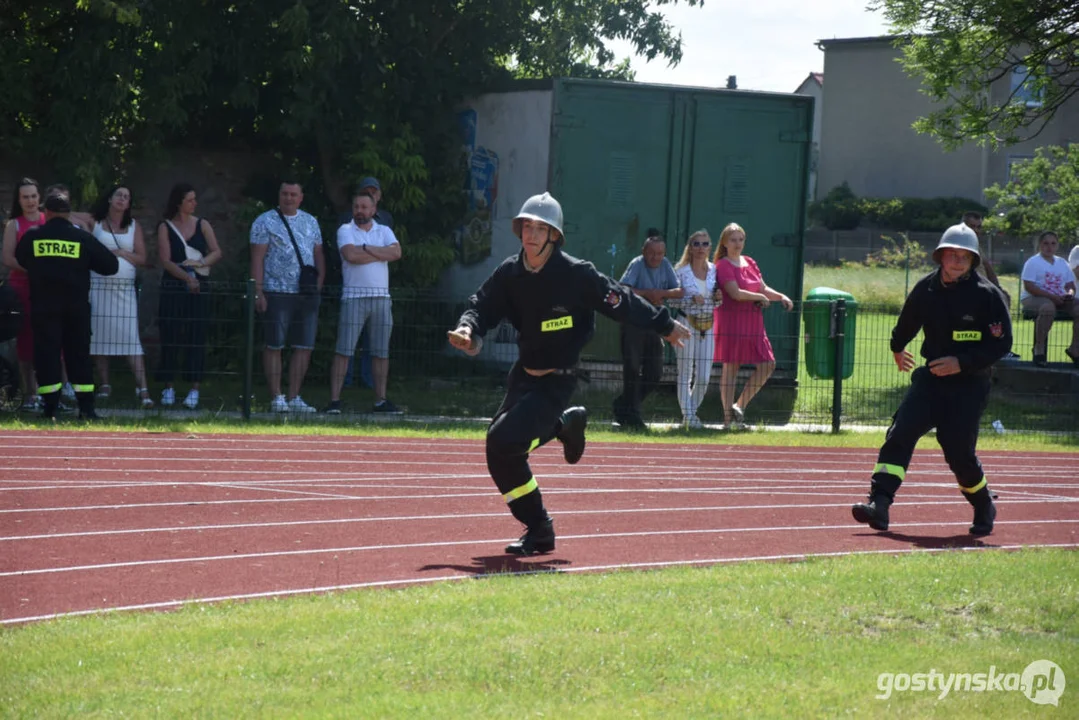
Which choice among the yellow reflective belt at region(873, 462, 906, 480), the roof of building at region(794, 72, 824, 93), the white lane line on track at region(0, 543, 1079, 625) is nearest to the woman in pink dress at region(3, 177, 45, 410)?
the white lane line on track at region(0, 543, 1079, 625)

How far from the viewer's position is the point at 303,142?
18875 millimetres

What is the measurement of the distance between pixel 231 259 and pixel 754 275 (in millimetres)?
6978

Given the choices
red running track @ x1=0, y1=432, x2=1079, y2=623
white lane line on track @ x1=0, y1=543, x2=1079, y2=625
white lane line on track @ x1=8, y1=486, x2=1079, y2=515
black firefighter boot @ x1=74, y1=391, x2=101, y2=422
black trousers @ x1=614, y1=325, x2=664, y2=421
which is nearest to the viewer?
white lane line on track @ x1=0, y1=543, x2=1079, y2=625

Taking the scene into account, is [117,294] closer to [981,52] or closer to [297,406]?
[297,406]

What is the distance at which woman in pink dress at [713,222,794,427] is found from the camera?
1574 cm

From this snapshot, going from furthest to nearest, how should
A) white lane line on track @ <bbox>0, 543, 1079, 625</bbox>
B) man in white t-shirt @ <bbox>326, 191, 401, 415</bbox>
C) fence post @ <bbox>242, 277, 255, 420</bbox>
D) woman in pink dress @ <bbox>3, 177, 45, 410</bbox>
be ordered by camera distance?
1. man in white t-shirt @ <bbox>326, 191, 401, 415</bbox>
2. fence post @ <bbox>242, 277, 255, 420</bbox>
3. woman in pink dress @ <bbox>3, 177, 45, 410</bbox>
4. white lane line on track @ <bbox>0, 543, 1079, 625</bbox>

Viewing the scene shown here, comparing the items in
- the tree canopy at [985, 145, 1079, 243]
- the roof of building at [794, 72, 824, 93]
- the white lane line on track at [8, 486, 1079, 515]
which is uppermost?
the roof of building at [794, 72, 824, 93]

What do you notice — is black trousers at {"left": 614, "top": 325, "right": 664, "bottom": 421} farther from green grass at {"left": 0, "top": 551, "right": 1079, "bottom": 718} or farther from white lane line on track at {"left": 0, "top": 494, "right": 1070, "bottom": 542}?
green grass at {"left": 0, "top": 551, "right": 1079, "bottom": 718}

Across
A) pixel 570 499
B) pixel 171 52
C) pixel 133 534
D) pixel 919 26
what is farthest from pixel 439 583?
pixel 919 26

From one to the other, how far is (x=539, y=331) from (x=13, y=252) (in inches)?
308

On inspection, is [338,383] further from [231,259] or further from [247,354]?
[231,259]

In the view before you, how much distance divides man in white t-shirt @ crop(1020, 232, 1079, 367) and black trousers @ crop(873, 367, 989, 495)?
937cm

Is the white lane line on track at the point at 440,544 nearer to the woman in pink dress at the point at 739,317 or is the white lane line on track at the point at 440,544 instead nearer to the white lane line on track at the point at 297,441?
the white lane line on track at the point at 297,441

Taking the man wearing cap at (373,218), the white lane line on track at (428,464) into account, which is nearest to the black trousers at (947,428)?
the white lane line on track at (428,464)
